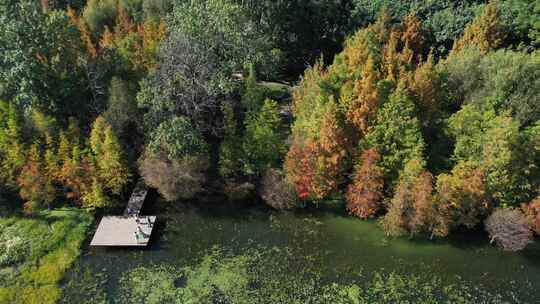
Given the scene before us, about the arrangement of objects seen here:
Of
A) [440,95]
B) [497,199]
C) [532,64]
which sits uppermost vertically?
[532,64]

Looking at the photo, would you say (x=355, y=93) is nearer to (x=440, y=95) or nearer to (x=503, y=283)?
(x=440, y=95)

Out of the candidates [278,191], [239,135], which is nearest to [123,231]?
[239,135]

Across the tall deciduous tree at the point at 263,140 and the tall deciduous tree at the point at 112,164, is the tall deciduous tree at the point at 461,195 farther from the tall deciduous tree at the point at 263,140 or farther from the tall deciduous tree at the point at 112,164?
the tall deciduous tree at the point at 112,164

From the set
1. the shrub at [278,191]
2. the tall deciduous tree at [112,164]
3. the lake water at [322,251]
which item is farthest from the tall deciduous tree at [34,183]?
the shrub at [278,191]

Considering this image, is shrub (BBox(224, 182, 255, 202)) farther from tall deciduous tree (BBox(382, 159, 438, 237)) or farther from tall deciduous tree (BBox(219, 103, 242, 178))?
tall deciduous tree (BBox(382, 159, 438, 237))

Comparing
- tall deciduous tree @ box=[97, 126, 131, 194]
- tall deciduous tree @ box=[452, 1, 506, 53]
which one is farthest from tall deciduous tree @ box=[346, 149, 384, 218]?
tall deciduous tree @ box=[452, 1, 506, 53]

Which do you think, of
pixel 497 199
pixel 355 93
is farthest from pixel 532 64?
pixel 355 93
